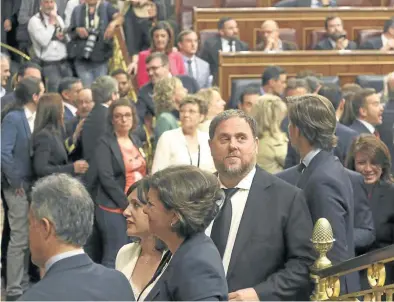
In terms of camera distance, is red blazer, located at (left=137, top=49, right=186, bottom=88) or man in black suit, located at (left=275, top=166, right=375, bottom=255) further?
red blazer, located at (left=137, top=49, right=186, bottom=88)

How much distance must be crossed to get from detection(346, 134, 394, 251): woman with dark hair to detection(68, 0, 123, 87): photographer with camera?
609 cm

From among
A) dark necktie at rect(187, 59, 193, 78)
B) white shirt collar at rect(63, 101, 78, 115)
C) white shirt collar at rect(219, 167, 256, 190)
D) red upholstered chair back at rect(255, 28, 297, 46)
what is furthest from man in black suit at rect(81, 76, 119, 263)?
red upholstered chair back at rect(255, 28, 297, 46)

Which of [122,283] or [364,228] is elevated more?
[122,283]

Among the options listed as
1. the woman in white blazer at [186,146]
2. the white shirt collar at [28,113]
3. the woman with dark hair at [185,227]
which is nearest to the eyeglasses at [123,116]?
the woman in white blazer at [186,146]

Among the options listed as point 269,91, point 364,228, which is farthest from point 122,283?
point 269,91

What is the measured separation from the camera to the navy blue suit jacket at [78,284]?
3.14m

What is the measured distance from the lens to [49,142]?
8062 millimetres

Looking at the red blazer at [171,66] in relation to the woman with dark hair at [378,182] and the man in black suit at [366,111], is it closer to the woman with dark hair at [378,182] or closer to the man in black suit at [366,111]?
the man in black suit at [366,111]

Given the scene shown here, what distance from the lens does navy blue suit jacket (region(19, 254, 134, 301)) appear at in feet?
10.3

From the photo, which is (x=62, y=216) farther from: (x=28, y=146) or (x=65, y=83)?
(x=65, y=83)

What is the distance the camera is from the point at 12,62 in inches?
499

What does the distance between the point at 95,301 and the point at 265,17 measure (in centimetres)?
1081

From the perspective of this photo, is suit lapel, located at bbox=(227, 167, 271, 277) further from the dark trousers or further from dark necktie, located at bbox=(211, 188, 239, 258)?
the dark trousers

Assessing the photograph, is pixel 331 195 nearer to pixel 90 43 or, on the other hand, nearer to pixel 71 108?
pixel 71 108
